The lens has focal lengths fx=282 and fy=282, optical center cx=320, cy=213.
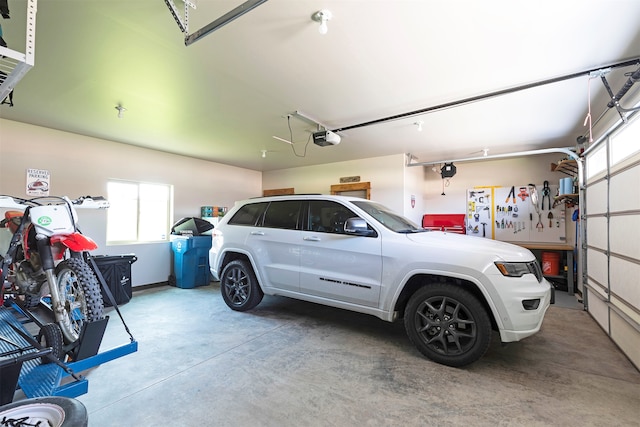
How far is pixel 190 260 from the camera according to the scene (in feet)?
18.9

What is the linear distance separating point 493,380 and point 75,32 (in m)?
4.49

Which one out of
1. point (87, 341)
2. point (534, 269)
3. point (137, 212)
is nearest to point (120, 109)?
point (137, 212)

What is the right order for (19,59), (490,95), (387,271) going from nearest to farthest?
(19,59) → (387,271) → (490,95)

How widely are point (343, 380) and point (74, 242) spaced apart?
249 centimetres

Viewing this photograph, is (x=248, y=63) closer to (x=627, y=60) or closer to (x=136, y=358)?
(x=136, y=358)

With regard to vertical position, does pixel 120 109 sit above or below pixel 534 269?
above

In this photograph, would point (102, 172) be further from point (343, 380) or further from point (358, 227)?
point (343, 380)

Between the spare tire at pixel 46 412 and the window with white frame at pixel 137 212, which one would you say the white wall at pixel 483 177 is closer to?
the window with white frame at pixel 137 212

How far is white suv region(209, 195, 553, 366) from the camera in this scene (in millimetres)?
2465

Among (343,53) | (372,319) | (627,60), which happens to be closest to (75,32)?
(343,53)

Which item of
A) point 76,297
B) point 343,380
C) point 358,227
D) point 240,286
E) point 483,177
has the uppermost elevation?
point 483,177

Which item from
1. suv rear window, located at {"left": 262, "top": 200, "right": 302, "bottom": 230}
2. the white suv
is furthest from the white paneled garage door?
suv rear window, located at {"left": 262, "top": 200, "right": 302, "bottom": 230}

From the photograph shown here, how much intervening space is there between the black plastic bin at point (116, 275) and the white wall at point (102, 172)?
2.33 ft

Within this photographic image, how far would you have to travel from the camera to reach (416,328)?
9.06 ft
